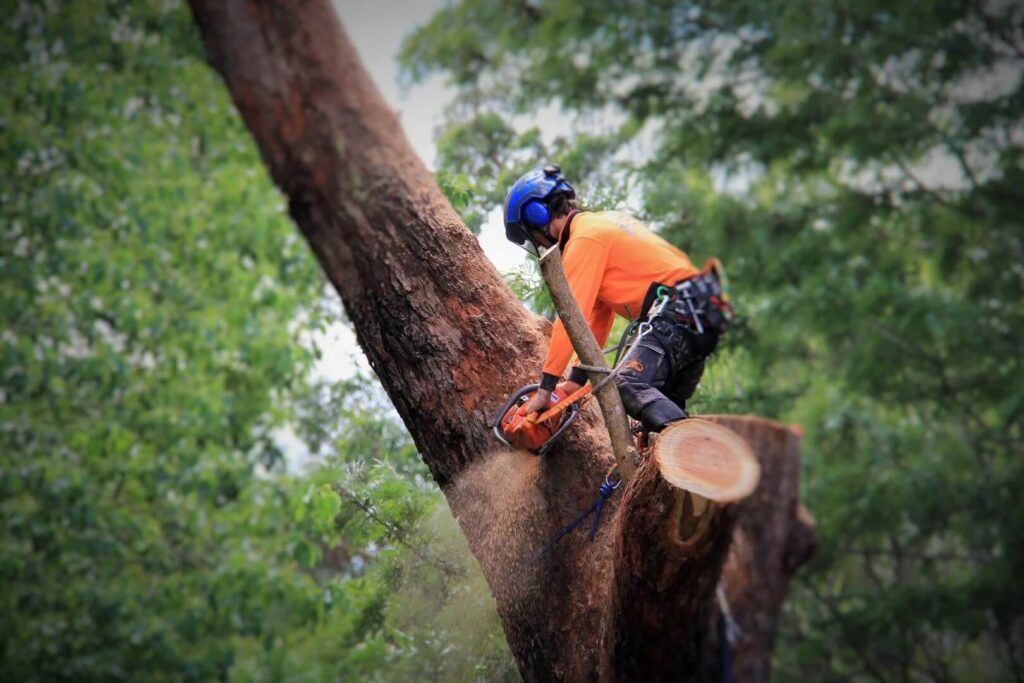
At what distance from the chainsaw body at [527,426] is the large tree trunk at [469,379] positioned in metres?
0.11

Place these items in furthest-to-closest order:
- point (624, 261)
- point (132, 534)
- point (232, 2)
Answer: point (132, 534), point (624, 261), point (232, 2)

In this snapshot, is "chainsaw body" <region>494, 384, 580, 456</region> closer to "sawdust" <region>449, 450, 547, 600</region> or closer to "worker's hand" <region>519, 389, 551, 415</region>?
"worker's hand" <region>519, 389, 551, 415</region>

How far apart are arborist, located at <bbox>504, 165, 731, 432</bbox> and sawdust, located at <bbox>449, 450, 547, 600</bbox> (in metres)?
0.44

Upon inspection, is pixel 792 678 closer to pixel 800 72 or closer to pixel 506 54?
pixel 800 72

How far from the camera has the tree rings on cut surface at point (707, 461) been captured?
2.62m

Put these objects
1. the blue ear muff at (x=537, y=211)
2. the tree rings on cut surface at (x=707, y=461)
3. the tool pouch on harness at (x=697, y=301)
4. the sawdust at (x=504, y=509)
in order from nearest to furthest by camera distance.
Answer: the tree rings on cut surface at (x=707, y=461), the sawdust at (x=504, y=509), the tool pouch on harness at (x=697, y=301), the blue ear muff at (x=537, y=211)

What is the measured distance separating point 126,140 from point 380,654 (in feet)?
28.0

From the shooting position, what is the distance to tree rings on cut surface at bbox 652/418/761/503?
103 inches

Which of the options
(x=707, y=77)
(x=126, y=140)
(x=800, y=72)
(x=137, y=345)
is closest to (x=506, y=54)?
(x=707, y=77)

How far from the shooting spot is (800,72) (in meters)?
9.80

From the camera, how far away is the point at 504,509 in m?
3.84

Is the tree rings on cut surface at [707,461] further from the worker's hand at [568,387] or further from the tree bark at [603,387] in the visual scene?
the worker's hand at [568,387]

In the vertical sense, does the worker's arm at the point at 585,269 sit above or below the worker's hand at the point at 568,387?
above

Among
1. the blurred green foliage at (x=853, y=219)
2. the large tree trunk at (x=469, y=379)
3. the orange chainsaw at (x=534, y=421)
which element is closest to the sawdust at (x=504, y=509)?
the large tree trunk at (x=469, y=379)
